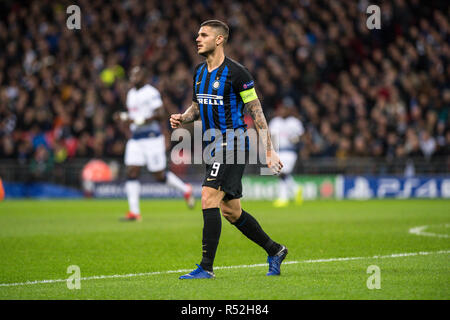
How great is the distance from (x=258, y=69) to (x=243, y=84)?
1792 cm

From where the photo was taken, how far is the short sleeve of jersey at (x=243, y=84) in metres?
6.64

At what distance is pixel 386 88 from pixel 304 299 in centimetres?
1806

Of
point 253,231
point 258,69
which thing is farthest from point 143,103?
point 258,69

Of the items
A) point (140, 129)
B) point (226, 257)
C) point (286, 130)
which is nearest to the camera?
point (226, 257)

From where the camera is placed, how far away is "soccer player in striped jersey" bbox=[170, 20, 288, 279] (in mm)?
6551

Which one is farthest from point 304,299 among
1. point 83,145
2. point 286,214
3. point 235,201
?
point 83,145

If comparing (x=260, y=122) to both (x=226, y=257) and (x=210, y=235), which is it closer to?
(x=210, y=235)

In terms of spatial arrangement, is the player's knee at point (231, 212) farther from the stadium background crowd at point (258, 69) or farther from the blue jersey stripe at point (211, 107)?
the stadium background crowd at point (258, 69)

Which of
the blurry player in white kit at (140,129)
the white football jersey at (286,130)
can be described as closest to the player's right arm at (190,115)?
the blurry player in white kit at (140,129)

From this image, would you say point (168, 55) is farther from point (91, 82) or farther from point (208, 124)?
point (208, 124)

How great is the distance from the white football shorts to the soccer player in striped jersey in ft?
22.2

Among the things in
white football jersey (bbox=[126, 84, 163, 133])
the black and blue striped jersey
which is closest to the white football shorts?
white football jersey (bbox=[126, 84, 163, 133])

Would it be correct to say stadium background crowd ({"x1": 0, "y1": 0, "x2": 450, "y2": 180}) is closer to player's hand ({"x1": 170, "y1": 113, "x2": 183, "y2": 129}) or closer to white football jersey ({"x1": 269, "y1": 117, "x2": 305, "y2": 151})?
white football jersey ({"x1": 269, "y1": 117, "x2": 305, "y2": 151})

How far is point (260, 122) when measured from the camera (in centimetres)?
658
